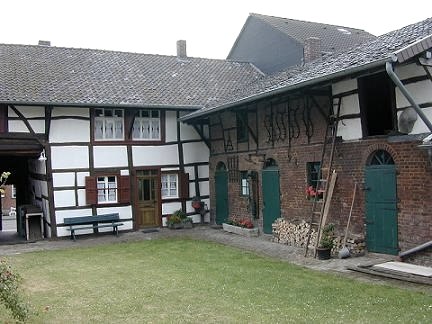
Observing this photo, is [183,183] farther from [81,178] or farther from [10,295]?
[10,295]

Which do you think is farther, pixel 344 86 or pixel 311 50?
pixel 311 50

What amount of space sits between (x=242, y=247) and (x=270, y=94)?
3.93 metres

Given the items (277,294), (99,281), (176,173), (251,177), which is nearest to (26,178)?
(176,173)

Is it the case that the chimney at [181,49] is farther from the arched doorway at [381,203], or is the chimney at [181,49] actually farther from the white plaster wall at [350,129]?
the arched doorway at [381,203]

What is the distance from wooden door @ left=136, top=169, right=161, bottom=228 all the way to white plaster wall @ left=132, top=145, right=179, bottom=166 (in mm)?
336

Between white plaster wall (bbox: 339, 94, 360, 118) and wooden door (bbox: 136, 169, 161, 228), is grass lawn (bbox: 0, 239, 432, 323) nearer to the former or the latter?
white plaster wall (bbox: 339, 94, 360, 118)

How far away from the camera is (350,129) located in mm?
10703

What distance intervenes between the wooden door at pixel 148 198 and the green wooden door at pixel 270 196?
437 cm

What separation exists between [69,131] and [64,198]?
209 cm

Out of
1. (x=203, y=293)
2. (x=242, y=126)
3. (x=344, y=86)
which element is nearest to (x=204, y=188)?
(x=242, y=126)

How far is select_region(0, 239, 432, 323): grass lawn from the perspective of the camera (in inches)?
249

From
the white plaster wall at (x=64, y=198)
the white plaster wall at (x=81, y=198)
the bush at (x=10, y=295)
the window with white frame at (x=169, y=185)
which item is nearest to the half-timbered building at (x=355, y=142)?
the window with white frame at (x=169, y=185)

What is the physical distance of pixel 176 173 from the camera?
17078 mm

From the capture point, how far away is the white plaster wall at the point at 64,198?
1512cm
